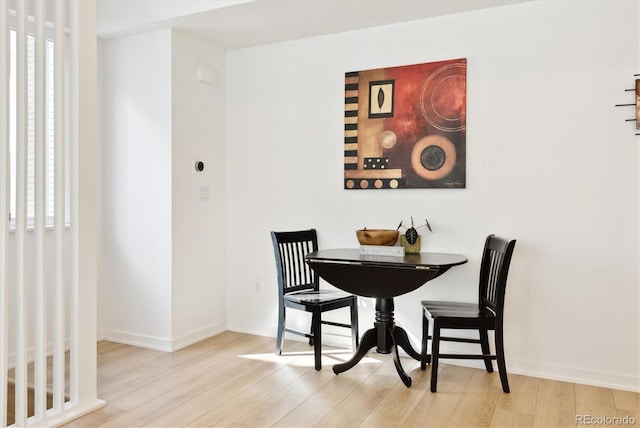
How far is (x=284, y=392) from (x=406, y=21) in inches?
91.1

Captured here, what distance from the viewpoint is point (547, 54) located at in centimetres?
283

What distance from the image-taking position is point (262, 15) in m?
3.11

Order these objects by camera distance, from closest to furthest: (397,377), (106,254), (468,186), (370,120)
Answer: (397,377) < (468,186) < (370,120) < (106,254)

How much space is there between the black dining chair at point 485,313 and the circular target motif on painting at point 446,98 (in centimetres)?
73

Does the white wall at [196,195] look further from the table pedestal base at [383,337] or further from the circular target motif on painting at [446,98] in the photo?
the circular target motif on painting at [446,98]

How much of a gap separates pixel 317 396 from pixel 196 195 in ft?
5.56

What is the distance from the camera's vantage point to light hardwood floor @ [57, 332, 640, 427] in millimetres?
2305

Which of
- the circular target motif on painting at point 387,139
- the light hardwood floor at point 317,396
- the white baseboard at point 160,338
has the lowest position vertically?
the light hardwood floor at point 317,396

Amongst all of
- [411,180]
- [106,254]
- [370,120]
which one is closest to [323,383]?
[411,180]

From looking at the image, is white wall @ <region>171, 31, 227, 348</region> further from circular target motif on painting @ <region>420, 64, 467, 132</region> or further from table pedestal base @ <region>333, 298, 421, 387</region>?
circular target motif on painting @ <region>420, 64, 467, 132</region>

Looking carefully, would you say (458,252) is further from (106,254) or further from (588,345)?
(106,254)

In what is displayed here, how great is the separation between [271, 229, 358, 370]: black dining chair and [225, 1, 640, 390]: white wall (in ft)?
0.63

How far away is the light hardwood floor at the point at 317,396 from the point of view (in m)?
2.30

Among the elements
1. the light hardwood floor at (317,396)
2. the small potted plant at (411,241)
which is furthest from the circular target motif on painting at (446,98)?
the light hardwood floor at (317,396)
